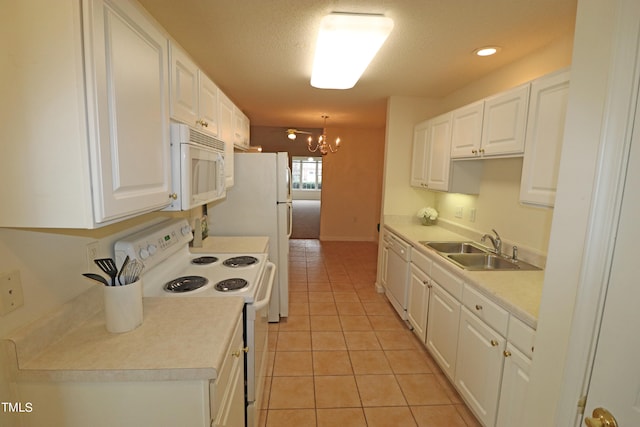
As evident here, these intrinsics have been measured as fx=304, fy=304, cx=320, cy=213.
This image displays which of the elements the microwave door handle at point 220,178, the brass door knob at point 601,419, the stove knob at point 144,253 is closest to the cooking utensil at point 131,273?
the stove knob at point 144,253

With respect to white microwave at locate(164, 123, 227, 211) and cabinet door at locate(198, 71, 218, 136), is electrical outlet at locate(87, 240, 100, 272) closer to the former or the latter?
white microwave at locate(164, 123, 227, 211)

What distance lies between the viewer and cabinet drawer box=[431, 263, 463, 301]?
2.01 metres

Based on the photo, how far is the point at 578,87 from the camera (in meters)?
0.94

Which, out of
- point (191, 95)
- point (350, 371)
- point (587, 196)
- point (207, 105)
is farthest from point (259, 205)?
point (587, 196)

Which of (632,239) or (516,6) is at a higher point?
(516,6)

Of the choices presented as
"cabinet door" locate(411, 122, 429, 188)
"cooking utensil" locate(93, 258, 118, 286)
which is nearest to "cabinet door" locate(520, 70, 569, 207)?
"cabinet door" locate(411, 122, 429, 188)

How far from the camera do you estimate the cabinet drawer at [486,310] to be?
1572 mm

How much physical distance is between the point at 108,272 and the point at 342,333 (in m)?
2.25

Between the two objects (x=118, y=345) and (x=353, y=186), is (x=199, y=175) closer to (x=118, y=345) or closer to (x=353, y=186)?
(x=118, y=345)

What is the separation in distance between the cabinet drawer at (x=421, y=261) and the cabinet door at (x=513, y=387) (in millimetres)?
985

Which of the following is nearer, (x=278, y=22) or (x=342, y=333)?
(x=278, y=22)

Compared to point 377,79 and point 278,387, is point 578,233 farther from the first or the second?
point 377,79

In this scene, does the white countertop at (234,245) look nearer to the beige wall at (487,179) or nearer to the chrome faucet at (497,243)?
the beige wall at (487,179)

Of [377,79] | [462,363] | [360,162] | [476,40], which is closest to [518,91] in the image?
[476,40]
